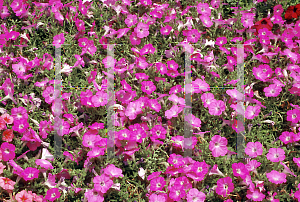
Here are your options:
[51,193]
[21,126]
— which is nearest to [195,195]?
[51,193]

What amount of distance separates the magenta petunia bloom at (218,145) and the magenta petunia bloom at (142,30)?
1.62m

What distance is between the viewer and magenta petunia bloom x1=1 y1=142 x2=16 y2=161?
10.6 feet

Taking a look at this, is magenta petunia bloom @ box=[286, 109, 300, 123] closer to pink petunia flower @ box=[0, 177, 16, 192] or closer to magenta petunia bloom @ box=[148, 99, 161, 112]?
magenta petunia bloom @ box=[148, 99, 161, 112]

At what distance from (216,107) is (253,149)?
60 centimetres

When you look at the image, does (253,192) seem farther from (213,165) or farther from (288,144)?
(288,144)

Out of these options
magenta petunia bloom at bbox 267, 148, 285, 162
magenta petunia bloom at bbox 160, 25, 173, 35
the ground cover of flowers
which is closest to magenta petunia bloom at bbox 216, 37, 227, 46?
the ground cover of flowers

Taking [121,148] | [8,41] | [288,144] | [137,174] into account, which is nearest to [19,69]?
[8,41]

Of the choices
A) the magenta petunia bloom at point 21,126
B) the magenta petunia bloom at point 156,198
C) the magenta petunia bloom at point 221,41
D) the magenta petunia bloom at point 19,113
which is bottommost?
the magenta petunia bloom at point 156,198

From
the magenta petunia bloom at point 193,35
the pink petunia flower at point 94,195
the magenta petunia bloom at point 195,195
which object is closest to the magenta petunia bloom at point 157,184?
the magenta petunia bloom at point 195,195

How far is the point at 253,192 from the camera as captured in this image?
3178mm

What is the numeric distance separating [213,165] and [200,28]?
6.49 feet

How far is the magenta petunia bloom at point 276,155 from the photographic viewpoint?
3.30m

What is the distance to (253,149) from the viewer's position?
3.39 m

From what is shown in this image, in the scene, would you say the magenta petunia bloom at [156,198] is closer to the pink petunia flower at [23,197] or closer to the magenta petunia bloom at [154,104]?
the magenta petunia bloom at [154,104]
